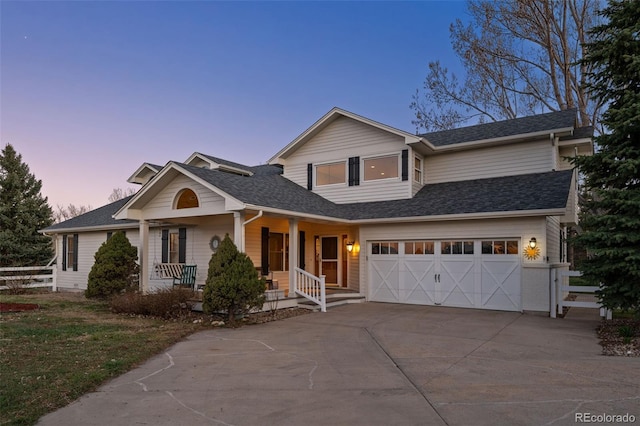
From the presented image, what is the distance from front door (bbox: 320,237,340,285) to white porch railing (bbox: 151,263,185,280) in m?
5.23

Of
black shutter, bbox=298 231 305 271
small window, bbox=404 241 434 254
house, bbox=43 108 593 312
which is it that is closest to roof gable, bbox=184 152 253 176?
house, bbox=43 108 593 312

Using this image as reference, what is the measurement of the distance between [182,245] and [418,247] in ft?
28.0

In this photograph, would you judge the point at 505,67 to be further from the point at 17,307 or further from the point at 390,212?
the point at 17,307

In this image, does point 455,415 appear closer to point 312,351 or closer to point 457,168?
point 312,351

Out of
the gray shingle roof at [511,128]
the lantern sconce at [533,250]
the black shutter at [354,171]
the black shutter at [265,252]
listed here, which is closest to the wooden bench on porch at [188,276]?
the black shutter at [265,252]

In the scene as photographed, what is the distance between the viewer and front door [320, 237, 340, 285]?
16.7 meters

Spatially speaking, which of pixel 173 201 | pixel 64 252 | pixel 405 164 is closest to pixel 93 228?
pixel 64 252

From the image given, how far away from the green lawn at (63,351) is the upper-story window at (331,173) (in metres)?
8.25

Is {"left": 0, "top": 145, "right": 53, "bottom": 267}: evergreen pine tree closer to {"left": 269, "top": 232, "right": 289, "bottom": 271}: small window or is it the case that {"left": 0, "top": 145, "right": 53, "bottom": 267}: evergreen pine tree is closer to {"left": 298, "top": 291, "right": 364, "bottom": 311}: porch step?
{"left": 269, "top": 232, "right": 289, "bottom": 271}: small window

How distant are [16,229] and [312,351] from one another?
75.5ft

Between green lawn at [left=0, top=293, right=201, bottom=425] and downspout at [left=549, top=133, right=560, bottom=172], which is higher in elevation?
downspout at [left=549, top=133, right=560, bottom=172]

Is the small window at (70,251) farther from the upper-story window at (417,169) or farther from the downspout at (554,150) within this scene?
the downspout at (554,150)

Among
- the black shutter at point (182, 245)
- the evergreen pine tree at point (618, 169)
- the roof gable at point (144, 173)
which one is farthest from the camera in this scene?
the roof gable at point (144, 173)

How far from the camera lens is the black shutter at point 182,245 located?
1586 cm
